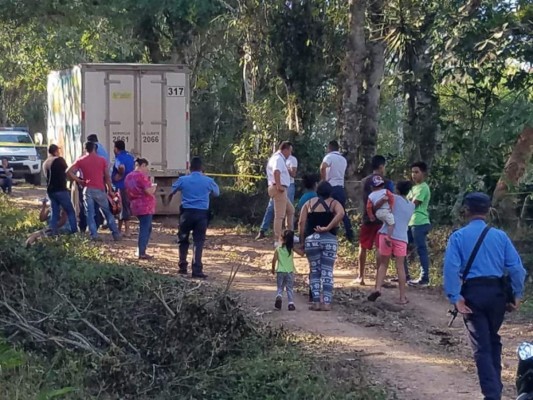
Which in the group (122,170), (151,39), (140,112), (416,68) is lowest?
(122,170)

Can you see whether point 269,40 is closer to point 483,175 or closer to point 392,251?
point 483,175

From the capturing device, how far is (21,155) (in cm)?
3541

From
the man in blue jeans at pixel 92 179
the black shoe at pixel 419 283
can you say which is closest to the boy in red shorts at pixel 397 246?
the black shoe at pixel 419 283

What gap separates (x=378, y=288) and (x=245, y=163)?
37.7ft

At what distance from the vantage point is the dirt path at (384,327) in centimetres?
938

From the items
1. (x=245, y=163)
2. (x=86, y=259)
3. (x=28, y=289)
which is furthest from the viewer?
(x=245, y=163)

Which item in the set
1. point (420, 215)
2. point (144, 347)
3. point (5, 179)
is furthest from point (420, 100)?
point (5, 179)

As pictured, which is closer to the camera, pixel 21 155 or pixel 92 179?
pixel 92 179

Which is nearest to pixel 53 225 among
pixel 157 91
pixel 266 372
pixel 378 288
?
pixel 157 91

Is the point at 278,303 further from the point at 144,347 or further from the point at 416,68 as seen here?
the point at 416,68

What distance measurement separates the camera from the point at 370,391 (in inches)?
334

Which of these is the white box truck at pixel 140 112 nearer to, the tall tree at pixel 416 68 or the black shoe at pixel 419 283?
the tall tree at pixel 416 68

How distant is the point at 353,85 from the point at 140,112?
4.59 m

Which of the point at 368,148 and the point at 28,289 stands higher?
the point at 368,148
